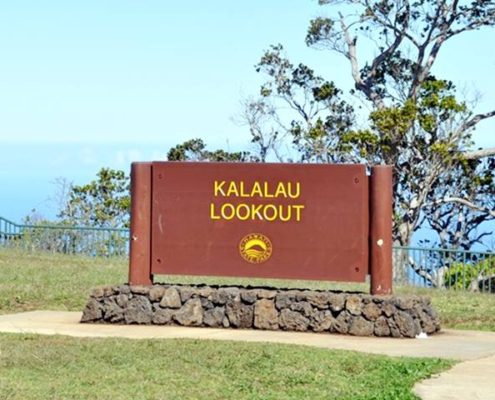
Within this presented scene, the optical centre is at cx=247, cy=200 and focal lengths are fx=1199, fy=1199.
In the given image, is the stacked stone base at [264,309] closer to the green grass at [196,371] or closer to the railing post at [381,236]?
the railing post at [381,236]

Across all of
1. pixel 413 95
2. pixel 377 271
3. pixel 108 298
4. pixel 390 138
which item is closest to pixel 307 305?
pixel 377 271

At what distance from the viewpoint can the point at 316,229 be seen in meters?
14.3

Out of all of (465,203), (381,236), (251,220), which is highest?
(465,203)

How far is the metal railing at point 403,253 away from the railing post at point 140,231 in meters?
7.56

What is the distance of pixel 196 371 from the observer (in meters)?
10.5

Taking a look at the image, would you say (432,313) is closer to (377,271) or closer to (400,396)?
(377,271)

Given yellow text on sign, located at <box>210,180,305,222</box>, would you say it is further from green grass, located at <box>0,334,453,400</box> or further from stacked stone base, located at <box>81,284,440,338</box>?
green grass, located at <box>0,334,453,400</box>

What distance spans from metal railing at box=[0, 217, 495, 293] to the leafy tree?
942 cm

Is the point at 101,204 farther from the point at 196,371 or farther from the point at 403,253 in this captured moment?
the point at 196,371

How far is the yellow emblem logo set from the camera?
1440 centimetres

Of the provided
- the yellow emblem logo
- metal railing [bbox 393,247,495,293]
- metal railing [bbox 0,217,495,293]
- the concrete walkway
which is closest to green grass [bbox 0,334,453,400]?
the concrete walkway

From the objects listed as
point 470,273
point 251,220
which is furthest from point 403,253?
point 251,220

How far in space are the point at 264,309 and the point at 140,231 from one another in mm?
1877

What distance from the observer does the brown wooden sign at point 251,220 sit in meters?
14.2
